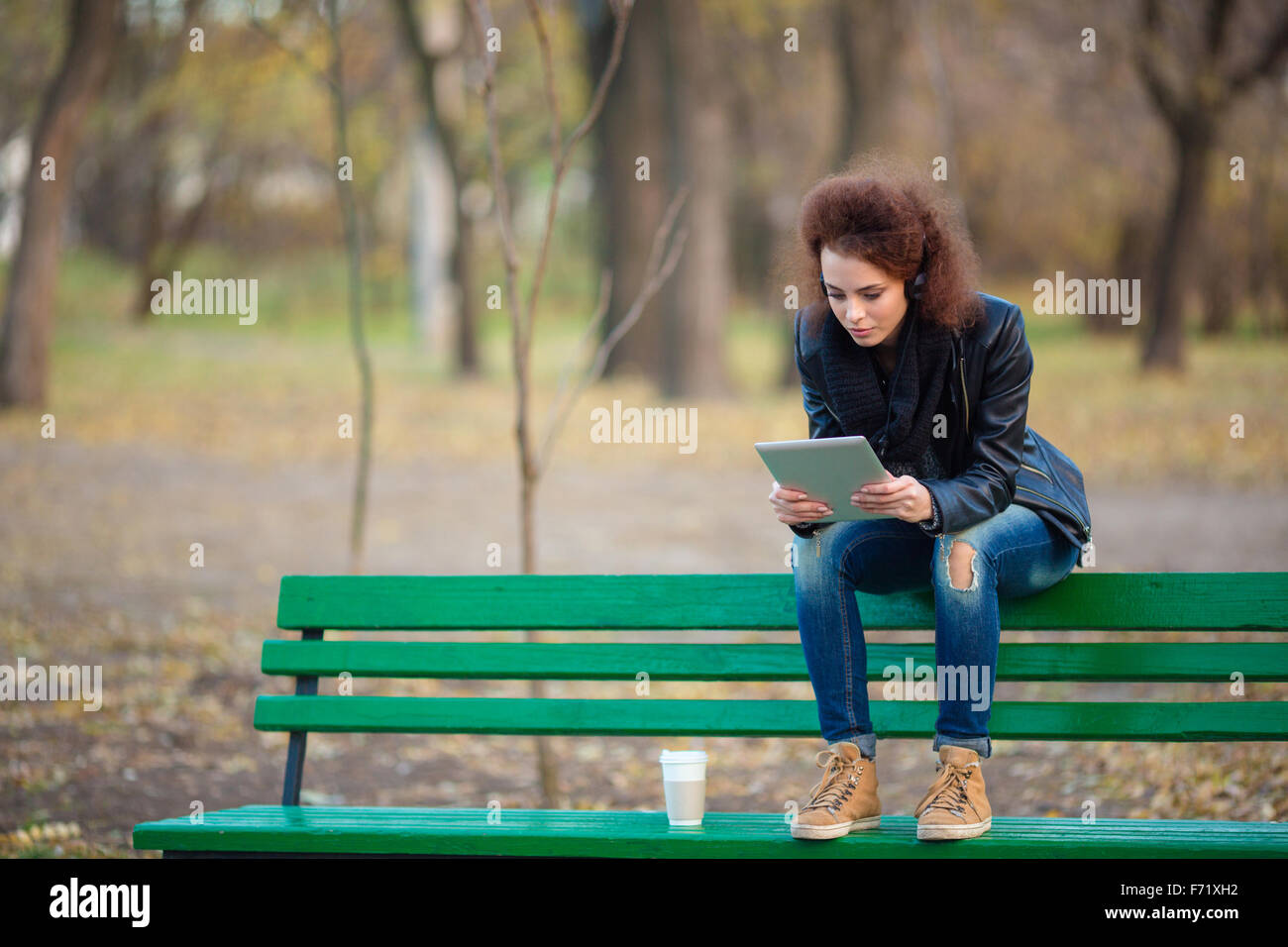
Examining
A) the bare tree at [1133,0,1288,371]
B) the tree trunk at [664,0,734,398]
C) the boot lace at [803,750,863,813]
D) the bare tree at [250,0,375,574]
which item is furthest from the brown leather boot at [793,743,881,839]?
the bare tree at [1133,0,1288,371]

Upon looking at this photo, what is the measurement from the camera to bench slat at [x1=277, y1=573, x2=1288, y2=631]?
348cm

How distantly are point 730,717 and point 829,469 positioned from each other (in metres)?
0.88

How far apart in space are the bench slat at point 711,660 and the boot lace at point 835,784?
41cm

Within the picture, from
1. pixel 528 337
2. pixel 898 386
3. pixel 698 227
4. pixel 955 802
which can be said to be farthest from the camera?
pixel 698 227

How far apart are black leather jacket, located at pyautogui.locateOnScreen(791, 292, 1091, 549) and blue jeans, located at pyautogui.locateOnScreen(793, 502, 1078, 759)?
5 centimetres

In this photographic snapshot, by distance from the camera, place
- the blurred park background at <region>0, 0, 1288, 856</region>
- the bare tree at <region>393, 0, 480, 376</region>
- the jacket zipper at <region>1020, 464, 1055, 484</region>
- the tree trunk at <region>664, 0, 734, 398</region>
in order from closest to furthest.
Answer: the jacket zipper at <region>1020, 464, 1055, 484</region>
the blurred park background at <region>0, 0, 1288, 856</region>
the tree trunk at <region>664, 0, 734, 398</region>
the bare tree at <region>393, 0, 480, 376</region>

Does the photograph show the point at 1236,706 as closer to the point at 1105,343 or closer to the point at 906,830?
the point at 906,830

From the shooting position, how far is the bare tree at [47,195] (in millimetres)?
13992

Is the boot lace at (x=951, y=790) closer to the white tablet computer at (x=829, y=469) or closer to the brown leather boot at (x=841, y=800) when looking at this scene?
the brown leather boot at (x=841, y=800)

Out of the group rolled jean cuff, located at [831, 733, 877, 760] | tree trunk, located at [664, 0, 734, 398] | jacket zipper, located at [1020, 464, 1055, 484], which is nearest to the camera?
rolled jean cuff, located at [831, 733, 877, 760]

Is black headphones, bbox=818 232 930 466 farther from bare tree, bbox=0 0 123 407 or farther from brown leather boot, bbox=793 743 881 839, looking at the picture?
bare tree, bbox=0 0 123 407

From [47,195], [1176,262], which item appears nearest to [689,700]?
Result: [47,195]

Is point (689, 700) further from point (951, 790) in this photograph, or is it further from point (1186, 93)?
point (1186, 93)

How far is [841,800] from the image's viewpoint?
3.11 meters
